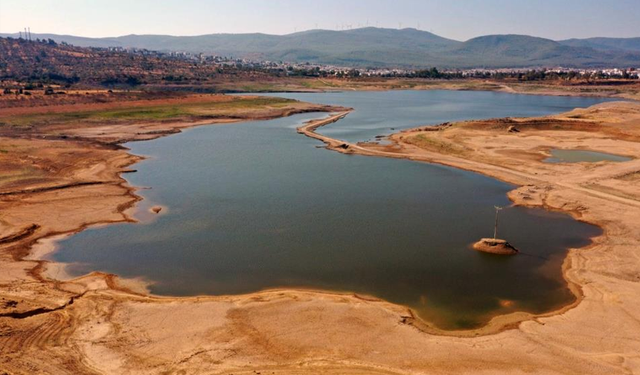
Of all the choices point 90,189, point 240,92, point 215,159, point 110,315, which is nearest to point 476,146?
point 215,159

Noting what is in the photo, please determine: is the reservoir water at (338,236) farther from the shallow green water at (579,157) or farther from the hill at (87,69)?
the hill at (87,69)

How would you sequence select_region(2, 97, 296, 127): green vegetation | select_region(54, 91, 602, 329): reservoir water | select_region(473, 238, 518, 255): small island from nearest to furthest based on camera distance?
select_region(54, 91, 602, 329): reservoir water < select_region(473, 238, 518, 255): small island < select_region(2, 97, 296, 127): green vegetation

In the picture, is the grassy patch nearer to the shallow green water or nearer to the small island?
the shallow green water

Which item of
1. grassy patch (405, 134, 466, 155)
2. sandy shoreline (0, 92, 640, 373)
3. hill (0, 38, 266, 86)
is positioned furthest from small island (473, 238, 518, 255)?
hill (0, 38, 266, 86)

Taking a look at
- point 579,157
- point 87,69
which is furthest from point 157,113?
point 87,69

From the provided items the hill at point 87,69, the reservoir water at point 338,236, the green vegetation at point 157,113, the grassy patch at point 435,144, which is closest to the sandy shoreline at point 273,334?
the reservoir water at point 338,236

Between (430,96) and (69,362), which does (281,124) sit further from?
(430,96)

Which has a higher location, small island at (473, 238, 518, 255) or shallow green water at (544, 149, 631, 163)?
shallow green water at (544, 149, 631, 163)
